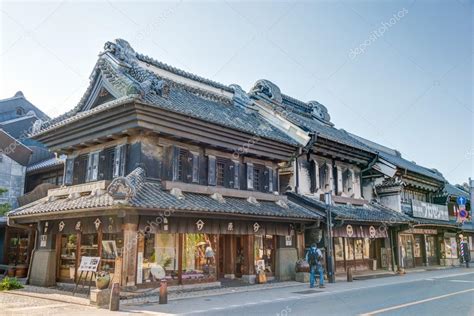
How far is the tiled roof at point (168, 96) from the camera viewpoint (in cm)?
1673

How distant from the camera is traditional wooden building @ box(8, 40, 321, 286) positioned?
15141mm

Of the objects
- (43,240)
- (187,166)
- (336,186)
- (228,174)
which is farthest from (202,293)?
(336,186)

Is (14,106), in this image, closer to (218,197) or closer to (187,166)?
(187,166)

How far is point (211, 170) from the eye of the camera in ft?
61.7

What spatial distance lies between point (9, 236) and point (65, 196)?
33.9 ft

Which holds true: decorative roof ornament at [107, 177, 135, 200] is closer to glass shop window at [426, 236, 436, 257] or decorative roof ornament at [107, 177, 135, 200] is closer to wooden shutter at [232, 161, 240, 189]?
wooden shutter at [232, 161, 240, 189]

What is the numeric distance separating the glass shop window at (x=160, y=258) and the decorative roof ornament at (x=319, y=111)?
18.8m

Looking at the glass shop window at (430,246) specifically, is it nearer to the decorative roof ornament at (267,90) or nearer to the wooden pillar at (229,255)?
the decorative roof ornament at (267,90)

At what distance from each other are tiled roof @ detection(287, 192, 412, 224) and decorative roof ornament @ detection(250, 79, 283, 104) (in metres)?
7.21

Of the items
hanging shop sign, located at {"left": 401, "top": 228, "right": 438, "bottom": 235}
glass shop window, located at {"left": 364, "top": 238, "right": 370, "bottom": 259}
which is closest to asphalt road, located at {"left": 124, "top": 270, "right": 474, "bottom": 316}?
A: glass shop window, located at {"left": 364, "top": 238, "right": 370, "bottom": 259}

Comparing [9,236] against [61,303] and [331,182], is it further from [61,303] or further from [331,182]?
[331,182]

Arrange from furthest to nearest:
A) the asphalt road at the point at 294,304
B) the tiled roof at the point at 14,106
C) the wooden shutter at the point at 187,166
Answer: the tiled roof at the point at 14,106, the wooden shutter at the point at 187,166, the asphalt road at the point at 294,304

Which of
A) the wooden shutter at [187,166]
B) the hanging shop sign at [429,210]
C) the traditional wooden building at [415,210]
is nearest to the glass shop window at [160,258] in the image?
the wooden shutter at [187,166]

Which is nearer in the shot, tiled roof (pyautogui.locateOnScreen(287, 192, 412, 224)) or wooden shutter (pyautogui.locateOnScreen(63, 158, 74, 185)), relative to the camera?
wooden shutter (pyautogui.locateOnScreen(63, 158, 74, 185))
